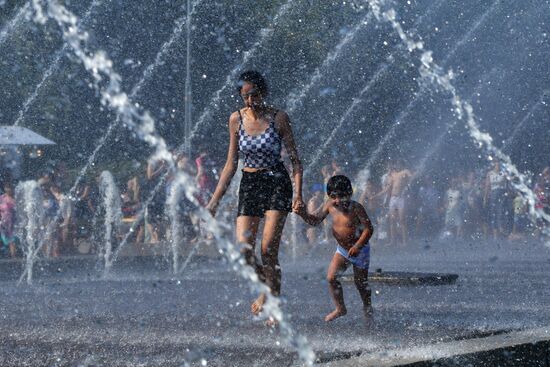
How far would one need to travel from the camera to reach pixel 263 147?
6.63 m

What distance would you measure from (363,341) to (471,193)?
16.0 m

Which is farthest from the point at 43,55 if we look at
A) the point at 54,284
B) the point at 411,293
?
the point at 411,293

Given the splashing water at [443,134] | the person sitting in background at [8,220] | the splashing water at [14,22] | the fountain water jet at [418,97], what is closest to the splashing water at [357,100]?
the fountain water jet at [418,97]

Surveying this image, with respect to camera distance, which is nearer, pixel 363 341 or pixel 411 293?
pixel 363 341

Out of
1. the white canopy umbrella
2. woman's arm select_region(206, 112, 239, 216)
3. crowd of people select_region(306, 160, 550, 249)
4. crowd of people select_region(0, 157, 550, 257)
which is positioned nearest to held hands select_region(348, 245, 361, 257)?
woman's arm select_region(206, 112, 239, 216)

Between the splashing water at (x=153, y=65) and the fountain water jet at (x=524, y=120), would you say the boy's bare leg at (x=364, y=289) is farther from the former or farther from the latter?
the fountain water jet at (x=524, y=120)

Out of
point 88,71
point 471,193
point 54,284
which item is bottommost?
point 54,284

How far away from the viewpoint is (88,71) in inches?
1014

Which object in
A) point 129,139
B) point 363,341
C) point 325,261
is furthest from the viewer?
point 129,139

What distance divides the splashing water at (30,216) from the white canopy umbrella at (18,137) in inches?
118

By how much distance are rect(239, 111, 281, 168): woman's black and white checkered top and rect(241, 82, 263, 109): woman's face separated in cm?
14

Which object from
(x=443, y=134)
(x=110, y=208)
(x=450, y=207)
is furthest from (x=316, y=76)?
(x=110, y=208)

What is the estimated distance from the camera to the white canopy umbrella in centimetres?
1822

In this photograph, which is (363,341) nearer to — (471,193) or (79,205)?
(79,205)
